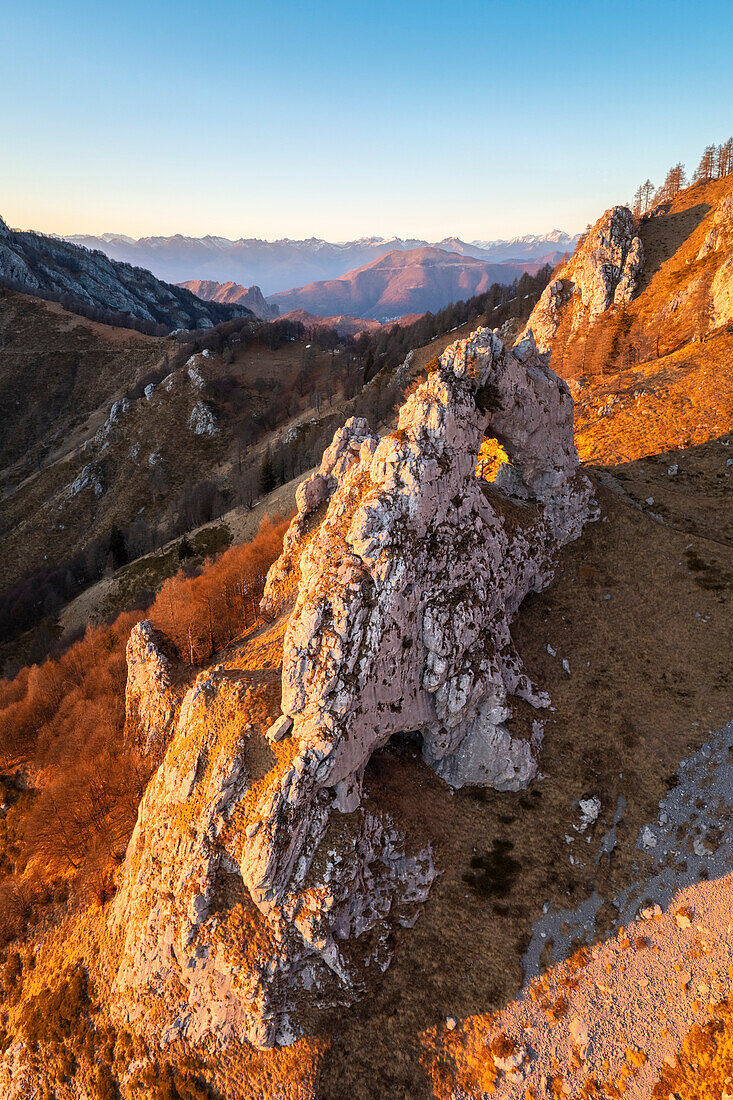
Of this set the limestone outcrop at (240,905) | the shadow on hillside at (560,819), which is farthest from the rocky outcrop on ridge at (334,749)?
the shadow on hillside at (560,819)

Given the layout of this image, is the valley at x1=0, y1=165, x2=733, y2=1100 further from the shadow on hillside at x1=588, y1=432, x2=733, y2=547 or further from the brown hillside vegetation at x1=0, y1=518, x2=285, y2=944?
the shadow on hillside at x1=588, y1=432, x2=733, y2=547

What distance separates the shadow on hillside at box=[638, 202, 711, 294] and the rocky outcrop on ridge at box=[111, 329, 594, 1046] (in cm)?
10762

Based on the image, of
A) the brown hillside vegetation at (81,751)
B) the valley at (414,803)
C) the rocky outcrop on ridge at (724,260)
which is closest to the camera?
the valley at (414,803)

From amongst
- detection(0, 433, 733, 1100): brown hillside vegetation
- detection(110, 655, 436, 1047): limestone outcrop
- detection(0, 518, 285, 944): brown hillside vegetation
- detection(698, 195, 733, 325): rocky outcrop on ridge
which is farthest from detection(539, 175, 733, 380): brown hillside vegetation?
detection(110, 655, 436, 1047): limestone outcrop

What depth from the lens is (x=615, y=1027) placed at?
21047 millimetres

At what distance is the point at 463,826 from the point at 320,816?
32.5 feet

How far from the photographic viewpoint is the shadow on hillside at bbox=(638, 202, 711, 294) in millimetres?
108312

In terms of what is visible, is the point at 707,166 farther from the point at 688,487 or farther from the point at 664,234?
the point at 688,487

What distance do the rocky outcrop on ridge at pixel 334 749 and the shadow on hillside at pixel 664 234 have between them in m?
108

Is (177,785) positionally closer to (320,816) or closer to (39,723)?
(320,816)

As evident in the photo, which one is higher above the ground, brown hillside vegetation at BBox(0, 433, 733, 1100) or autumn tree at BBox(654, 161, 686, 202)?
autumn tree at BBox(654, 161, 686, 202)

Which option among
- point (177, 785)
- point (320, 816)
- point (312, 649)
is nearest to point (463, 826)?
point (320, 816)

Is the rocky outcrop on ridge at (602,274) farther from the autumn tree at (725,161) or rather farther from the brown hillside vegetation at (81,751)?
the brown hillside vegetation at (81,751)

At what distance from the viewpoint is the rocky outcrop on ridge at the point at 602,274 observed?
107812mm
